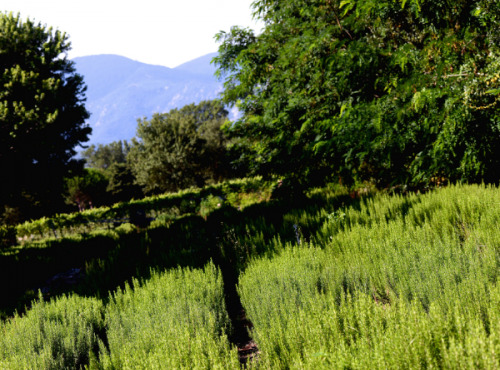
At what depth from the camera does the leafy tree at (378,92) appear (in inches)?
195

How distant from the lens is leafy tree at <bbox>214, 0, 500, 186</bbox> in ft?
16.3

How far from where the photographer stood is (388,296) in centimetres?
300

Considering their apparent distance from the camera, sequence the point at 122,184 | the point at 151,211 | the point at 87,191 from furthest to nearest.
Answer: the point at 122,184
the point at 87,191
the point at 151,211

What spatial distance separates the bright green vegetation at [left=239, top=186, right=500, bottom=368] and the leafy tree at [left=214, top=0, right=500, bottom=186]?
117 cm

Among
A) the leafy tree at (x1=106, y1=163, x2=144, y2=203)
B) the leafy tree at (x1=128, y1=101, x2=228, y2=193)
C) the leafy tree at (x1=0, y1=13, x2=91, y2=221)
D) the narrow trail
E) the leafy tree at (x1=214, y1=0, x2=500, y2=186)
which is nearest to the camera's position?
the narrow trail

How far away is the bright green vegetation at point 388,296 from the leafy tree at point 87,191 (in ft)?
110

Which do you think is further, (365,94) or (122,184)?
(122,184)

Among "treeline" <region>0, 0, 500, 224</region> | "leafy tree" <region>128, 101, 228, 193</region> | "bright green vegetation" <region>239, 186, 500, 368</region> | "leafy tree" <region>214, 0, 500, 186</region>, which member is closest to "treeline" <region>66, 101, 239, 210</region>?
"leafy tree" <region>128, 101, 228, 193</region>

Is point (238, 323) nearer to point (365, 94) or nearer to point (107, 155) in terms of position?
point (365, 94)

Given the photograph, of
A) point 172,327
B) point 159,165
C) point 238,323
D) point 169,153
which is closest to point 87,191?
point 159,165

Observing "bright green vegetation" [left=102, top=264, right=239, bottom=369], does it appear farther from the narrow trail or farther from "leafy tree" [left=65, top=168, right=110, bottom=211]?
"leafy tree" [left=65, top=168, right=110, bottom=211]

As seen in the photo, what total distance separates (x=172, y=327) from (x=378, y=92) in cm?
645

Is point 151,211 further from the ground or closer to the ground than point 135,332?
further from the ground

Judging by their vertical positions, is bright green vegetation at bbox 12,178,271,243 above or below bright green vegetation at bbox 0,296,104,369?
above
